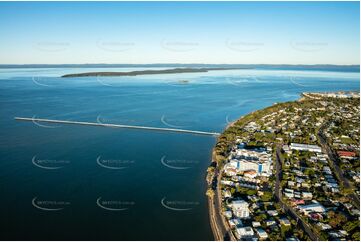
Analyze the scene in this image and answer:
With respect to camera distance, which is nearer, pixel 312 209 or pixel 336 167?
pixel 312 209

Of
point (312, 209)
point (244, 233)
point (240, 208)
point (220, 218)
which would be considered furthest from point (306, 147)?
point (244, 233)

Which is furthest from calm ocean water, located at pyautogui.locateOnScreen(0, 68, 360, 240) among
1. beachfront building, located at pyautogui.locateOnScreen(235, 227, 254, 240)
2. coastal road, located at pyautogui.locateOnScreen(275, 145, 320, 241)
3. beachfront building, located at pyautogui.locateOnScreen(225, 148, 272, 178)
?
coastal road, located at pyautogui.locateOnScreen(275, 145, 320, 241)

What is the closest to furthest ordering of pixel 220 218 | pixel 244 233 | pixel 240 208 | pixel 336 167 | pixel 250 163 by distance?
pixel 244 233 → pixel 220 218 → pixel 240 208 → pixel 250 163 → pixel 336 167

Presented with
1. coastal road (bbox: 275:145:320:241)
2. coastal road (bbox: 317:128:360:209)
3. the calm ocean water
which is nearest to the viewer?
coastal road (bbox: 275:145:320:241)

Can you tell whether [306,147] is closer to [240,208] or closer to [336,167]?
[336,167]

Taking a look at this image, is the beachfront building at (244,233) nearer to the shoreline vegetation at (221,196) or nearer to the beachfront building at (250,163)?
the shoreline vegetation at (221,196)

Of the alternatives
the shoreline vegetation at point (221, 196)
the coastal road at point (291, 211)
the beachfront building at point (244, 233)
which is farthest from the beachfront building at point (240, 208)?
the coastal road at point (291, 211)

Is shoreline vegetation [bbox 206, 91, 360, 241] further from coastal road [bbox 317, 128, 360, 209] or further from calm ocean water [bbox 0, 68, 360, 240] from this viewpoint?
calm ocean water [bbox 0, 68, 360, 240]

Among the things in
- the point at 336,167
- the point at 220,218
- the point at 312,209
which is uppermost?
the point at 336,167

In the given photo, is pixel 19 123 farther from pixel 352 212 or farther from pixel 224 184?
pixel 352 212
